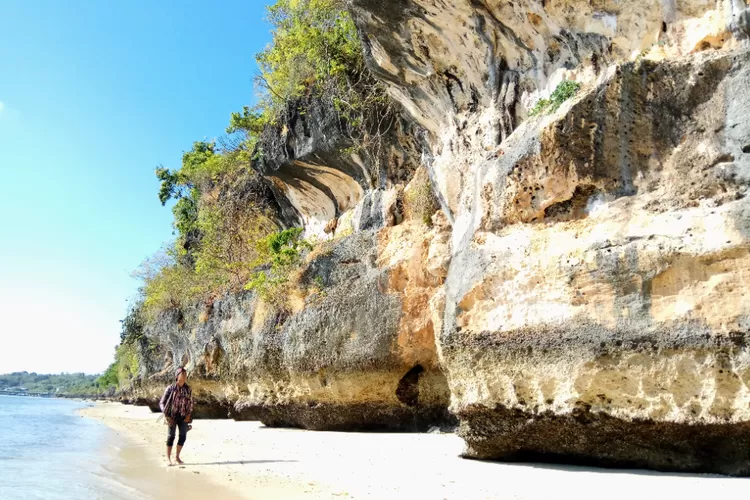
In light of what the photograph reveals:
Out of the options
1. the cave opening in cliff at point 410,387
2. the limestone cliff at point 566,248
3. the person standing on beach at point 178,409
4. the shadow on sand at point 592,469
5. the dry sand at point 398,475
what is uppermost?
the limestone cliff at point 566,248

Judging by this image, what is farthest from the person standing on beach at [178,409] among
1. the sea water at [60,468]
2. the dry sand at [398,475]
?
the sea water at [60,468]

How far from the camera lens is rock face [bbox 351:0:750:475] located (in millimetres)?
5316

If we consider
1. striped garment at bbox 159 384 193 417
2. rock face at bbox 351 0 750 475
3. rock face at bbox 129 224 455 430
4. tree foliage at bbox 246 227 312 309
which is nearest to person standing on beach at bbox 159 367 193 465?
striped garment at bbox 159 384 193 417

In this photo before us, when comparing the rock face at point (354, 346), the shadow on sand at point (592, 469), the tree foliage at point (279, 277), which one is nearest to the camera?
the shadow on sand at point (592, 469)

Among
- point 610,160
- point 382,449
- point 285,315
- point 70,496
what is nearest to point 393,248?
point 285,315

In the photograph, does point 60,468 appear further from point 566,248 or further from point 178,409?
point 566,248

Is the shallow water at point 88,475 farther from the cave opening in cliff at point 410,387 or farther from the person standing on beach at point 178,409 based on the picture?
the cave opening in cliff at point 410,387

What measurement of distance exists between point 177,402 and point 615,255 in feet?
20.4

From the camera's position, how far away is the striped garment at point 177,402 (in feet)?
26.3

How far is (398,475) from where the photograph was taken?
20.3 ft

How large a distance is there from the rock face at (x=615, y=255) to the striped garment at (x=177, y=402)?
12.5 ft

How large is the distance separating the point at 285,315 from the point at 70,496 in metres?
7.28

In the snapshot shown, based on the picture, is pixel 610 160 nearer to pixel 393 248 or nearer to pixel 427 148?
pixel 427 148

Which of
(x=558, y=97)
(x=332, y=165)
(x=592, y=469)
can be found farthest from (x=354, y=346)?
(x=332, y=165)
